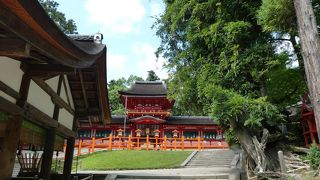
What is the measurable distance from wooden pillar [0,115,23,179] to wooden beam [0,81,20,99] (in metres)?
0.36

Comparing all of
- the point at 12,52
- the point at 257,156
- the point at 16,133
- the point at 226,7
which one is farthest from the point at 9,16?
the point at 226,7

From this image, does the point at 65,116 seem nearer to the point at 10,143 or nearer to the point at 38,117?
the point at 38,117

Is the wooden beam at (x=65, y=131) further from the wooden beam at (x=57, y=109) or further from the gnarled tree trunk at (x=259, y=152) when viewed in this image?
the gnarled tree trunk at (x=259, y=152)

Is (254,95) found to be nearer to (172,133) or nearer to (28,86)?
(28,86)

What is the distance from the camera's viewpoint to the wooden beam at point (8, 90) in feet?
13.8

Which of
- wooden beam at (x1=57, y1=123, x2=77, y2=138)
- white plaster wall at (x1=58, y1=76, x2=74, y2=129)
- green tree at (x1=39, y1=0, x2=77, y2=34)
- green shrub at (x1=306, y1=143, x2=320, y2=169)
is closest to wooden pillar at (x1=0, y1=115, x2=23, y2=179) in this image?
A: wooden beam at (x1=57, y1=123, x2=77, y2=138)

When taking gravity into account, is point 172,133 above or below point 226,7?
below

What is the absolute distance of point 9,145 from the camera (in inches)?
178

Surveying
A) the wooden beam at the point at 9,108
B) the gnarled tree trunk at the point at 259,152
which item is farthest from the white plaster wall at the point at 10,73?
the gnarled tree trunk at the point at 259,152

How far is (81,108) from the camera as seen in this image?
8672mm

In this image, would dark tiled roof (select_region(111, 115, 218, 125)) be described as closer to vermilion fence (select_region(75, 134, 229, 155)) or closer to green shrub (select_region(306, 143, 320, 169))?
vermilion fence (select_region(75, 134, 229, 155))

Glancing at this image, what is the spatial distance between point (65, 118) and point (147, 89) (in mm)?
23633

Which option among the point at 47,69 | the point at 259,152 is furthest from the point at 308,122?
the point at 47,69

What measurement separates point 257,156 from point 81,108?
6268mm
